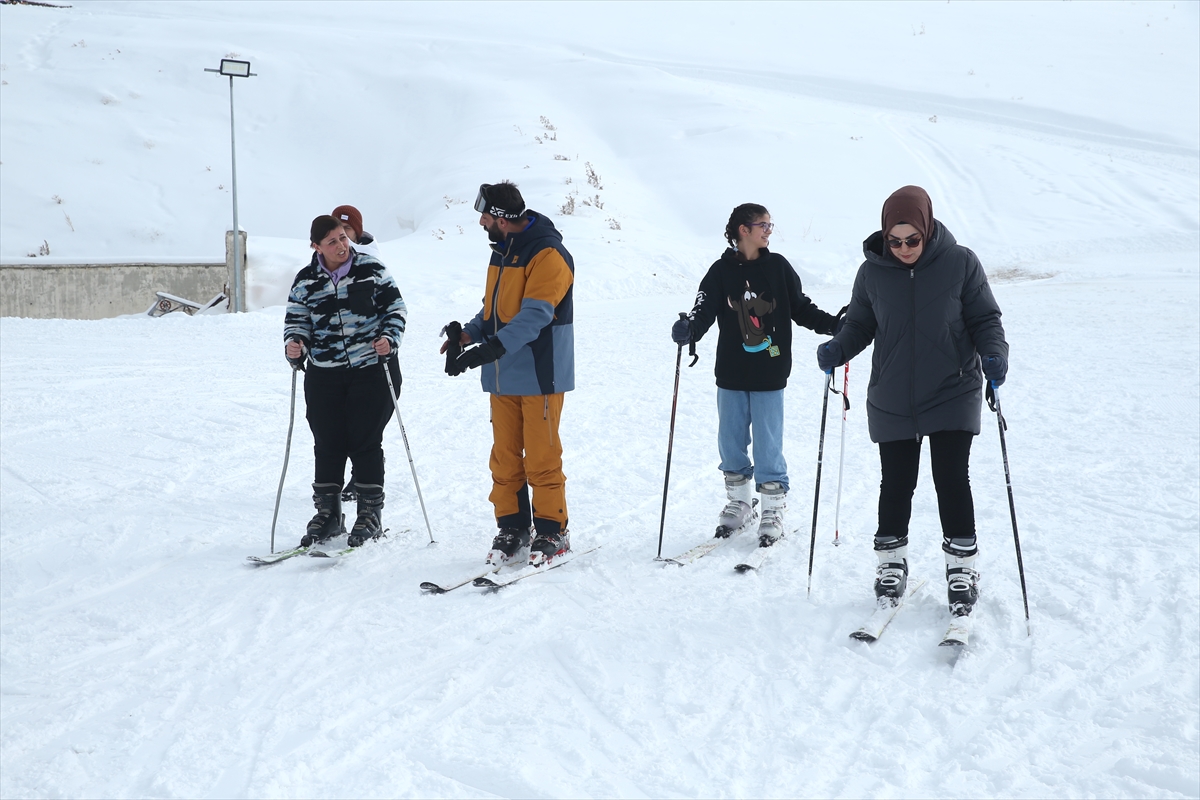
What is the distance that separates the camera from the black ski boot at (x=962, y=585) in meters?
3.67

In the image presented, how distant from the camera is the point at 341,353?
462 cm

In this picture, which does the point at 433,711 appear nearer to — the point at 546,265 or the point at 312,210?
the point at 546,265

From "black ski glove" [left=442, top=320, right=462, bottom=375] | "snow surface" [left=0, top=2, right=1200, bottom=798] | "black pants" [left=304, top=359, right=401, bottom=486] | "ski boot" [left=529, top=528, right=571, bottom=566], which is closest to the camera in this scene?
"snow surface" [left=0, top=2, right=1200, bottom=798]

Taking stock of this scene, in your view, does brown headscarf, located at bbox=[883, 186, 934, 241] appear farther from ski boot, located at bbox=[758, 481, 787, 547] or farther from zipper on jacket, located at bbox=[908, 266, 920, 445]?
ski boot, located at bbox=[758, 481, 787, 547]

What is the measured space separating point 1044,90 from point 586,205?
19011mm

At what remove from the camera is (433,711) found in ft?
10.5

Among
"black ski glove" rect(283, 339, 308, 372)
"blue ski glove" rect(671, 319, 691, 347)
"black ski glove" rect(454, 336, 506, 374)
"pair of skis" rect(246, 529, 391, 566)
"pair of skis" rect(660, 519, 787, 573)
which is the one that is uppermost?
"blue ski glove" rect(671, 319, 691, 347)

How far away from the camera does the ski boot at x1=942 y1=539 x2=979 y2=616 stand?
12.0 feet

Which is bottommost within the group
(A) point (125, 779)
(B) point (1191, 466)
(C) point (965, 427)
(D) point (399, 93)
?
(A) point (125, 779)

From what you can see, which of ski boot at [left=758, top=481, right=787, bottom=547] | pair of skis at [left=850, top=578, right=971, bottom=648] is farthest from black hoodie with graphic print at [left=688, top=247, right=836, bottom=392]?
pair of skis at [left=850, top=578, right=971, bottom=648]

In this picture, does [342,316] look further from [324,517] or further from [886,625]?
[886,625]

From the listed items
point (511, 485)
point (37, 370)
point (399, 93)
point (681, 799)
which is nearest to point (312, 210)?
point (399, 93)

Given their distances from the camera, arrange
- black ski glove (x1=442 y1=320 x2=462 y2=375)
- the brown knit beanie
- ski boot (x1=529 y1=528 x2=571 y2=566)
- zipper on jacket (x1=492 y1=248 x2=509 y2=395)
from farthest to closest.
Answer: the brown knit beanie < ski boot (x1=529 y1=528 x2=571 y2=566) < zipper on jacket (x1=492 y1=248 x2=509 y2=395) < black ski glove (x1=442 y1=320 x2=462 y2=375)

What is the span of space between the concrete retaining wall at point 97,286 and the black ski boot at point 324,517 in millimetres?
12586
